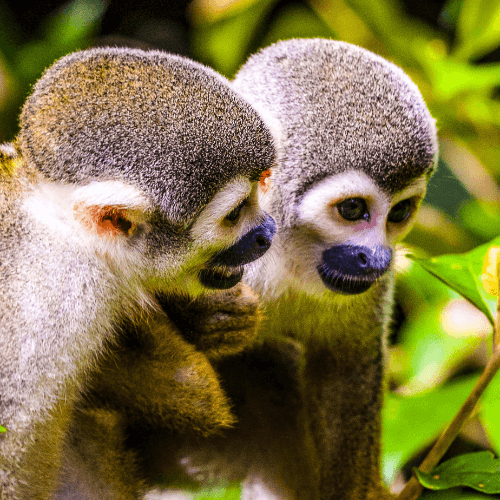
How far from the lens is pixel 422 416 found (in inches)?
87.7

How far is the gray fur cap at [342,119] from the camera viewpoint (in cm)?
160

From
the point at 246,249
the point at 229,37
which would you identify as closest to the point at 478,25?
the point at 229,37

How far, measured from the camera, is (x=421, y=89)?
3350 millimetres

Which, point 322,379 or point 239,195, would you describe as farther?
point 322,379

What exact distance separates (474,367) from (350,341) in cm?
A: 108

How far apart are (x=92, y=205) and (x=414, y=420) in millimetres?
1543

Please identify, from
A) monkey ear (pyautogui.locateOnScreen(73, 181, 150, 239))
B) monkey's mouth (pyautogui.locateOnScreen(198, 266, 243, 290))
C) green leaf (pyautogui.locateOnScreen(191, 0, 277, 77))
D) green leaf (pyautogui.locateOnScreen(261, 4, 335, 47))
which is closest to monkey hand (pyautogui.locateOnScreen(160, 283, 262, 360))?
monkey's mouth (pyautogui.locateOnScreen(198, 266, 243, 290))

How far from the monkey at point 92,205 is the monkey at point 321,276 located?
29cm

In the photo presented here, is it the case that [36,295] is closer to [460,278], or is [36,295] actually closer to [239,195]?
[239,195]

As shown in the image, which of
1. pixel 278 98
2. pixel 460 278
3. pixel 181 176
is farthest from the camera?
pixel 278 98

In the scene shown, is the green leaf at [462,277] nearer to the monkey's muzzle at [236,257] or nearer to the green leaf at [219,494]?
the monkey's muzzle at [236,257]

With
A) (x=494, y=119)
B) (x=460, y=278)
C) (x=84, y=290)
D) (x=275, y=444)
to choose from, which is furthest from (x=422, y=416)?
(x=494, y=119)

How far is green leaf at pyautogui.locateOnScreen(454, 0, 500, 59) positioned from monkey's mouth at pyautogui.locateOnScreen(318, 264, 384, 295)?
7.88 feet

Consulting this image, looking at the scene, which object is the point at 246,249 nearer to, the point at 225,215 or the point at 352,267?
the point at 225,215
